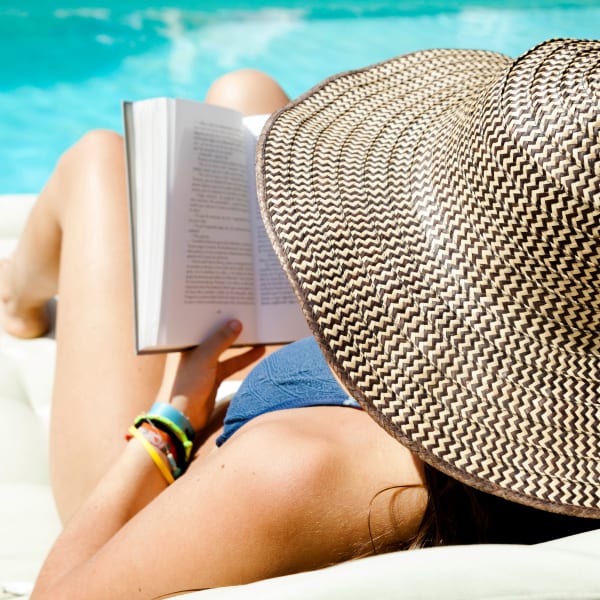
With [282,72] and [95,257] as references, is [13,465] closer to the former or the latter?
[95,257]

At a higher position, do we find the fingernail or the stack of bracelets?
the fingernail

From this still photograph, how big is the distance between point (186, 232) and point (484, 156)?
1.74 ft

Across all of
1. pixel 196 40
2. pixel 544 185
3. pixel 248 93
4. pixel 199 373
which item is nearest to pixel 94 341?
pixel 199 373

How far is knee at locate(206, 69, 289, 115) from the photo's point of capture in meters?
1.41

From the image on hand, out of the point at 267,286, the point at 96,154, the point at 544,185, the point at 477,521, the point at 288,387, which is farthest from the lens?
the point at 96,154

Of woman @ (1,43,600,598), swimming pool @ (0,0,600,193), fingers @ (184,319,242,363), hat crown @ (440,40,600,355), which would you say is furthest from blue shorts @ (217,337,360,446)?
swimming pool @ (0,0,600,193)

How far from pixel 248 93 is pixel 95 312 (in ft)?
1.69

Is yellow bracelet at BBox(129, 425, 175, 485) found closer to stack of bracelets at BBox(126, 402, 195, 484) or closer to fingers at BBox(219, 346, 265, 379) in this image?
stack of bracelets at BBox(126, 402, 195, 484)

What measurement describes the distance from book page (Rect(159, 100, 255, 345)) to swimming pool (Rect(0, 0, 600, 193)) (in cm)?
375

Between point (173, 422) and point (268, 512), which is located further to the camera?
point (173, 422)

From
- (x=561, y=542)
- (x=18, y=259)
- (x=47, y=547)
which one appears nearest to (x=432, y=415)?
(x=561, y=542)

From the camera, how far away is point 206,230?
1108mm

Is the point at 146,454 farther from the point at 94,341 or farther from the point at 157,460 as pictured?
the point at 94,341

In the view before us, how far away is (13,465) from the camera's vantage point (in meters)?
1.34
